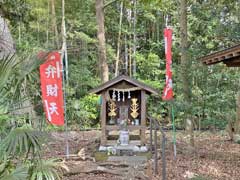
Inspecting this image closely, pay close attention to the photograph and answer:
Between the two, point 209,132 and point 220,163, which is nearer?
point 220,163

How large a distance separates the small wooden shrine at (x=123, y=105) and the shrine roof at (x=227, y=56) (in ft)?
6.08

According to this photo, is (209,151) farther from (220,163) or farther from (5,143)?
(5,143)

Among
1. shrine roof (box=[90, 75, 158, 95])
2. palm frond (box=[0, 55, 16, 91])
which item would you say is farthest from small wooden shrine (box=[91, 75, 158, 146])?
palm frond (box=[0, 55, 16, 91])

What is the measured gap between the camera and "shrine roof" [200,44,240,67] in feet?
22.2

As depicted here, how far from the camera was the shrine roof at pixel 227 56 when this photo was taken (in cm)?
676

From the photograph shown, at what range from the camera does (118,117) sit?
9.39m

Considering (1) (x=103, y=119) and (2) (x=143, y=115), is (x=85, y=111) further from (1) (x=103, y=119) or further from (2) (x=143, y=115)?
(2) (x=143, y=115)

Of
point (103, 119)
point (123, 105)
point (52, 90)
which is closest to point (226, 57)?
point (123, 105)

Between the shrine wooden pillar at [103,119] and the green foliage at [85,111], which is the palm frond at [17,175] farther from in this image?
the green foliage at [85,111]

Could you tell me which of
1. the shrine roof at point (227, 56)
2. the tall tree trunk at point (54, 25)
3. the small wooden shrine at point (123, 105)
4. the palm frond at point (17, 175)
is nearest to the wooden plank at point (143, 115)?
the small wooden shrine at point (123, 105)

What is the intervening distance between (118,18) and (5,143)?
17423mm

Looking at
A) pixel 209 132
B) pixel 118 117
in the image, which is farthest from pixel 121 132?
pixel 209 132

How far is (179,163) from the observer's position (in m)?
7.63

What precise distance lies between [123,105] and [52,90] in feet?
7.09
